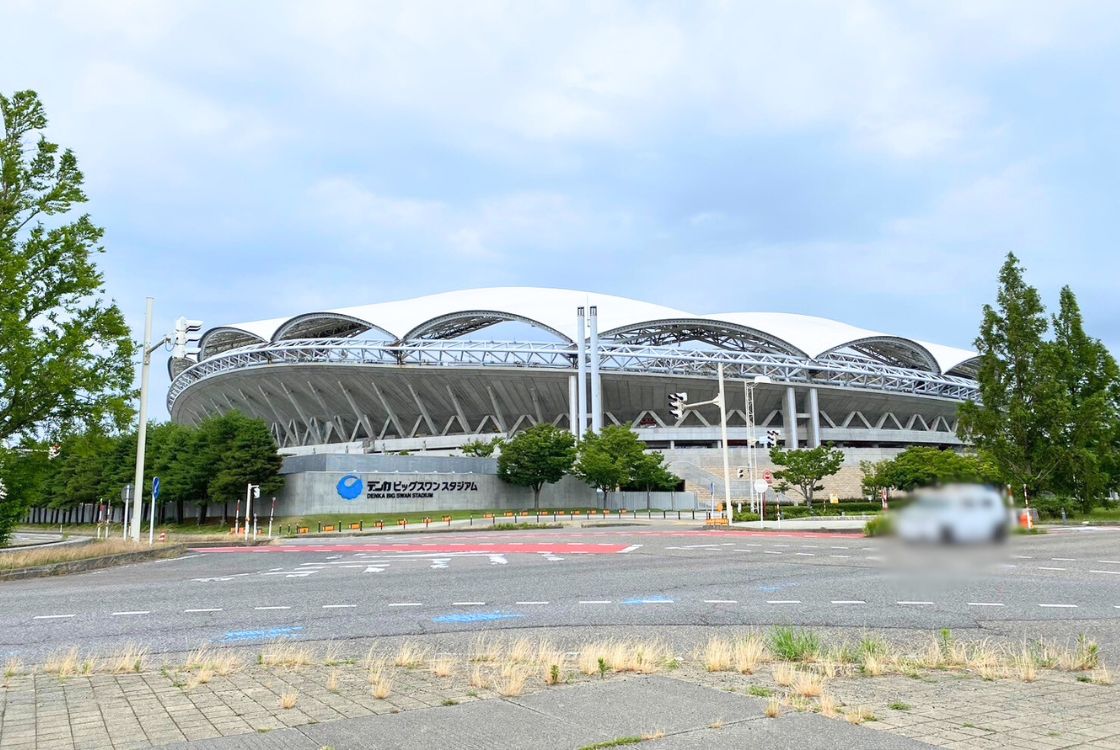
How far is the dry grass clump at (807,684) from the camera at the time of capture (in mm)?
6758

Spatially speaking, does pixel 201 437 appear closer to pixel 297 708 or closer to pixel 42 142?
pixel 42 142

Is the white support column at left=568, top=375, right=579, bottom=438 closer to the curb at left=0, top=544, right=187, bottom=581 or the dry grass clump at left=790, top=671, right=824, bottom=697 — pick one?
the curb at left=0, top=544, right=187, bottom=581

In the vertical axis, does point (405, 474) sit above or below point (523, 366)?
below

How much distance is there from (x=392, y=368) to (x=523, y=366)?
1135 centimetres

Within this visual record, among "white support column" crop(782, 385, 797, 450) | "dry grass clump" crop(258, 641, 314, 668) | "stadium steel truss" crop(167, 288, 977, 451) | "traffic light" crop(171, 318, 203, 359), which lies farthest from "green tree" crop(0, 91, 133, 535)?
"white support column" crop(782, 385, 797, 450)

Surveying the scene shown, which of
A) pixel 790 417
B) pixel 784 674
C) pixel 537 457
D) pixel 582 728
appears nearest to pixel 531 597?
pixel 784 674

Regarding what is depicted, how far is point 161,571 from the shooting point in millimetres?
20359

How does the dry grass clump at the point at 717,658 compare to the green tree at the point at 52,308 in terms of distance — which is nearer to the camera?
the dry grass clump at the point at 717,658

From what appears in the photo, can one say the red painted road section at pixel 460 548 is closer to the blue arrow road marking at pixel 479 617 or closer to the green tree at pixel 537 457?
the blue arrow road marking at pixel 479 617

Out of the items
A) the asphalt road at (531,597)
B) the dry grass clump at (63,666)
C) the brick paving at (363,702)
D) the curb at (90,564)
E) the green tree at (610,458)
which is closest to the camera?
the brick paving at (363,702)

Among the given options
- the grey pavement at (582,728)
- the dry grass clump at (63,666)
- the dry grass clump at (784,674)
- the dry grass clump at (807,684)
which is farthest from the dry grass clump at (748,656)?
the dry grass clump at (63,666)

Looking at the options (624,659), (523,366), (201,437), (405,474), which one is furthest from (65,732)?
(523,366)

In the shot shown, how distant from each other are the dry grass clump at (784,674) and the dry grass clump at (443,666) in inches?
121

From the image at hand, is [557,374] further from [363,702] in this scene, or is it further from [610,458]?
[363,702]
